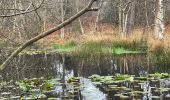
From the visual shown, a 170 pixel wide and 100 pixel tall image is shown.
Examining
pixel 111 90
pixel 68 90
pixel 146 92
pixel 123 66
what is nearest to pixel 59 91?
pixel 68 90

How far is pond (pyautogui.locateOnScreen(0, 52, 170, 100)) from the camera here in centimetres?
782

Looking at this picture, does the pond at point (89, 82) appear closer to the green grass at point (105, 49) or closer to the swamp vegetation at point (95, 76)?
the swamp vegetation at point (95, 76)

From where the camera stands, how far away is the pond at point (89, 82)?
7.82 meters

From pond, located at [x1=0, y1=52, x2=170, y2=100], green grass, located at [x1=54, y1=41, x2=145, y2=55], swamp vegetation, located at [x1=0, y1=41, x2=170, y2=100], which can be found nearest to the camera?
pond, located at [x1=0, y1=52, x2=170, y2=100]

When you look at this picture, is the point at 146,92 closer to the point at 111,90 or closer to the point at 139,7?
the point at 111,90

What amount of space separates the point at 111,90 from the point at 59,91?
1.10 meters

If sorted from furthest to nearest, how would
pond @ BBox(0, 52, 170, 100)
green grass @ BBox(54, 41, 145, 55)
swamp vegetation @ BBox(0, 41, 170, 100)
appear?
1. green grass @ BBox(54, 41, 145, 55)
2. swamp vegetation @ BBox(0, 41, 170, 100)
3. pond @ BBox(0, 52, 170, 100)

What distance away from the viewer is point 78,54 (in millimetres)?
16203

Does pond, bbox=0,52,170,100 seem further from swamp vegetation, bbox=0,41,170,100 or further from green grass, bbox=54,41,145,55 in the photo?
green grass, bbox=54,41,145,55

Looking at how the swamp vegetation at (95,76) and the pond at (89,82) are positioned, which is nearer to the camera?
the pond at (89,82)

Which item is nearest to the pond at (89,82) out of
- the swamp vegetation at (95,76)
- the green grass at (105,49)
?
the swamp vegetation at (95,76)

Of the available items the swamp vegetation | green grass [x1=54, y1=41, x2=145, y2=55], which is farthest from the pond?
green grass [x1=54, y1=41, x2=145, y2=55]

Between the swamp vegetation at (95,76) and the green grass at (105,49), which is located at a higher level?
the green grass at (105,49)

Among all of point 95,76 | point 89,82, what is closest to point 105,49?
point 95,76
